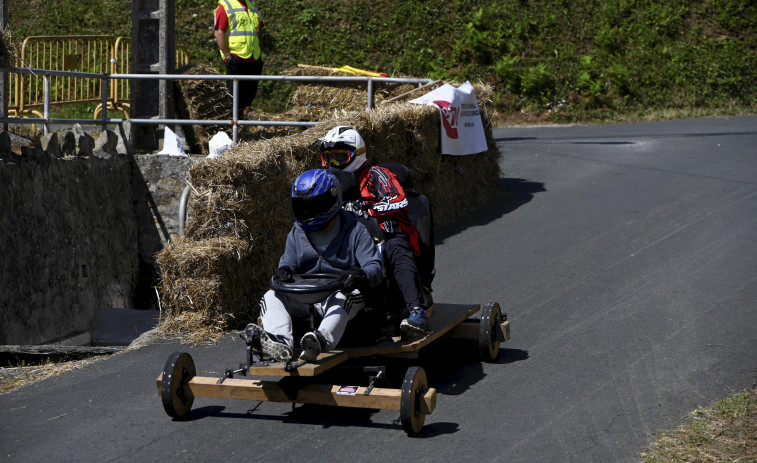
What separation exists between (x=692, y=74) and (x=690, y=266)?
54.1 feet

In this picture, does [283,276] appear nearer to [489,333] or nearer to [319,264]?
[319,264]

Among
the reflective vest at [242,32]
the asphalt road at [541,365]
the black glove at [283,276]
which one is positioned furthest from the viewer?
the reflective vest at [242,32]

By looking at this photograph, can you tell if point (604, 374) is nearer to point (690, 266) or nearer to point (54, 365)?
point (690, 266)

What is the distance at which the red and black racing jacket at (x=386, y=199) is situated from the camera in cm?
697

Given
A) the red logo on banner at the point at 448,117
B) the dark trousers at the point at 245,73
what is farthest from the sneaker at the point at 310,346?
the dark trousers at the point at 245,73

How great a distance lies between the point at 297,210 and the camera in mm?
6152

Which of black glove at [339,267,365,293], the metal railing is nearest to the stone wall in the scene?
the metal railing

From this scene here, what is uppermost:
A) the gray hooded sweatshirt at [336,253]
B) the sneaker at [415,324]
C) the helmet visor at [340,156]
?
the helmet visor at [340,156]

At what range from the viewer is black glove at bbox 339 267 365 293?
5867mm

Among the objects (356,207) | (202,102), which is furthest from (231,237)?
(202,102)

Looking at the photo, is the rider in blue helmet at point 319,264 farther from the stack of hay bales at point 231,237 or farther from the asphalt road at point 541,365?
the stack of hay bales at point 231,237

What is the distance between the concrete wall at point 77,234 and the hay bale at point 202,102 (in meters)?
2.45

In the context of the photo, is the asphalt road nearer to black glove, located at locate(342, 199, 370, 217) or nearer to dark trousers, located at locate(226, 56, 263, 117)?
black glove, located at locate(342, 199, 370, 217)

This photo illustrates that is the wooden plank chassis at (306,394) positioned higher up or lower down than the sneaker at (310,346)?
lower down
